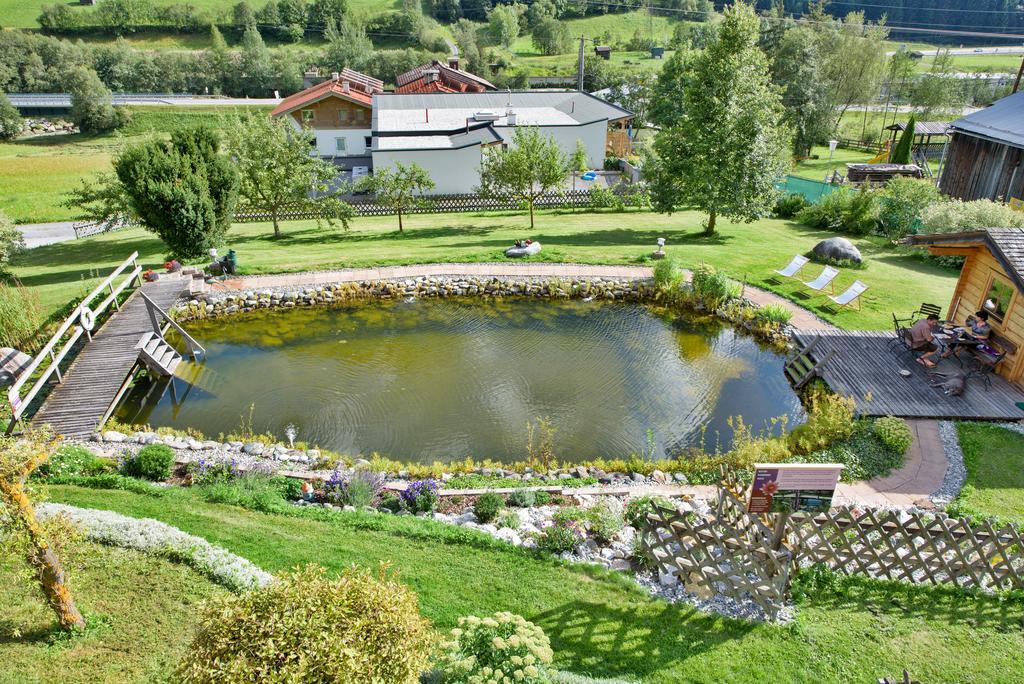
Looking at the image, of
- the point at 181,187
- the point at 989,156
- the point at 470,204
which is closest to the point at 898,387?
the point at 989,156

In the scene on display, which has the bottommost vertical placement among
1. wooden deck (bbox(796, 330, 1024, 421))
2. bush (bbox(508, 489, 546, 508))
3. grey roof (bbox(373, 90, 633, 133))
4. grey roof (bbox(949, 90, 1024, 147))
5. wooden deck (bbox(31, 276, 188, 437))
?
wooden deck (bbox(31, 276, 188, 437))

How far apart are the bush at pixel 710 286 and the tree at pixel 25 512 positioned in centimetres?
1834

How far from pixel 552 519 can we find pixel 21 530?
7.19 metres

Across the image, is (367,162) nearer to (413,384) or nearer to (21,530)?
(413,384)

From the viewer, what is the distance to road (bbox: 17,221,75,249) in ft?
100.0

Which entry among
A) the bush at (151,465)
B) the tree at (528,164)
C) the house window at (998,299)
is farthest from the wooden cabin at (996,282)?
the bush at (151,465)

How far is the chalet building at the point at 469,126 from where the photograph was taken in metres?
38.5

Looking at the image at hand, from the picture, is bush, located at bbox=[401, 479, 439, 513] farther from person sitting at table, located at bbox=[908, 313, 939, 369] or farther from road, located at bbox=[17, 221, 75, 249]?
road, located at bbox=[17, 221, 75, 249]

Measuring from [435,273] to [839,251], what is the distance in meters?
15.4

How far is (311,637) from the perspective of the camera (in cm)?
544

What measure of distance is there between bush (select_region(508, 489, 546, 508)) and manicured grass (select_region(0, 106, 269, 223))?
22243mm

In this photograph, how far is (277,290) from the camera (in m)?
22.0

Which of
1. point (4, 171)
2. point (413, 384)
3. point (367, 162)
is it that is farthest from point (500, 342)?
point (4, 171)

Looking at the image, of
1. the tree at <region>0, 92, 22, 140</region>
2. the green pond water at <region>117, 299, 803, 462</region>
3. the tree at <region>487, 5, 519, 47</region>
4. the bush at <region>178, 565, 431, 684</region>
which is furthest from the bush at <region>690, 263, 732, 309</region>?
the tree at <region>487, 5, 519, 47</region>
